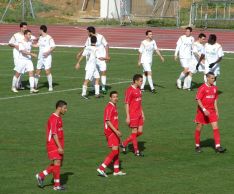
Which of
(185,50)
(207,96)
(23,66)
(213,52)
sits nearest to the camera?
(207,96)

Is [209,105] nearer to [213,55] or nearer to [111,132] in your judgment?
[111,132]

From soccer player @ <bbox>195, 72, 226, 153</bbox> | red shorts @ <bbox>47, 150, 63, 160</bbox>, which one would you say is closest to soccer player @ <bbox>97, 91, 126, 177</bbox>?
red shorts @ <bbox>47, 150, 63, 160</bbox>

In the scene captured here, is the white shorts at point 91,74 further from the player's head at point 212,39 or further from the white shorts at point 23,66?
the player's head at point 212,39

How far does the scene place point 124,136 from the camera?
2175cm

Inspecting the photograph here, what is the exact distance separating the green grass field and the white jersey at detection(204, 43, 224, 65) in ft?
4.35

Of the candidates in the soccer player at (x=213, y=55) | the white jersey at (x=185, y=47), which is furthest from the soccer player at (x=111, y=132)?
the white jersey at (x=185, y=47)

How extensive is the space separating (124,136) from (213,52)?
813cm

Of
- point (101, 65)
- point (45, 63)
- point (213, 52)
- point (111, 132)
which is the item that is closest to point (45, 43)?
point (45, 63)

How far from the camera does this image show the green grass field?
16781mm

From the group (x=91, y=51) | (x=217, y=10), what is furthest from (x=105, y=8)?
(x=91, y=51)

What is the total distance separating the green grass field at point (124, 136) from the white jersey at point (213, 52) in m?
1.32

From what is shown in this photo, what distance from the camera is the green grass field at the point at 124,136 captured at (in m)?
16.8

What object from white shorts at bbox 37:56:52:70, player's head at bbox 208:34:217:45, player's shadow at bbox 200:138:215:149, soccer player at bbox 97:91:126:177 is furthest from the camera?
white shorts at bbox 37:56:52:70

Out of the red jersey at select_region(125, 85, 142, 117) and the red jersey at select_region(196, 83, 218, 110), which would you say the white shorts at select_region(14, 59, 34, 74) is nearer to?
the red jersey at select_region(125, 85, 142, 117)
